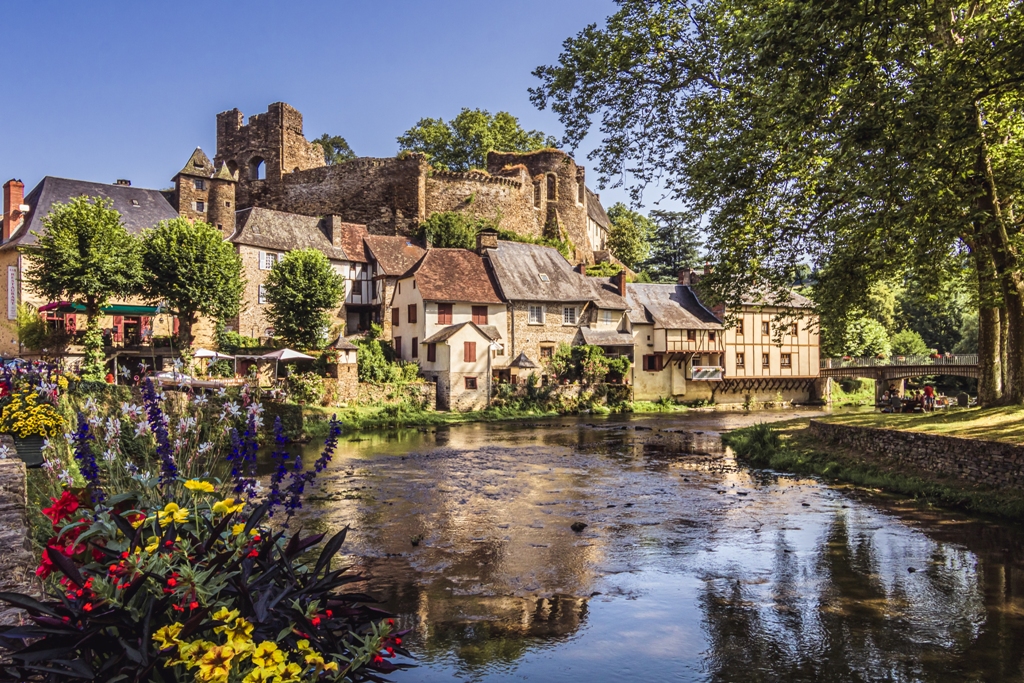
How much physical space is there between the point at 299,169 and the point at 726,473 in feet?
159

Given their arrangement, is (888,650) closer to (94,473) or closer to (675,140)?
(94,473)

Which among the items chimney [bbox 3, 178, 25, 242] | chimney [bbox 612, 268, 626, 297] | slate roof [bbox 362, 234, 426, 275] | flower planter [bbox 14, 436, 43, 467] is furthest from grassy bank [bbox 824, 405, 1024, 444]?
chimney [bbox 3, 178, 25, 242]

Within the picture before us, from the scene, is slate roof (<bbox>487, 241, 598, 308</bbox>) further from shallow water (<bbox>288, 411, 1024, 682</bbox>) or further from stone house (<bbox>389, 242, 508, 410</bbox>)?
shallow water (<bbox>288, 411, 1024, 682</bbox>)

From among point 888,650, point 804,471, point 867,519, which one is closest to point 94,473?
point 888,650

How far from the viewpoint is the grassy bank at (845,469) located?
13688 millimetres

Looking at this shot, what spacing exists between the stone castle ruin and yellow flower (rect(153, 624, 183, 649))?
51.7m

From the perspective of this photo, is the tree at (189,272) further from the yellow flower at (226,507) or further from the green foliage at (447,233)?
the yellow flower at (226,507)

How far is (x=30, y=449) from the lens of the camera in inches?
409

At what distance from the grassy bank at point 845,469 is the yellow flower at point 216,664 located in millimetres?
14372

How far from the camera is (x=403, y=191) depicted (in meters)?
54.5

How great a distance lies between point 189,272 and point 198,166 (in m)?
18.1

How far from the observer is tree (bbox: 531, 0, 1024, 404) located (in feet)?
34.0

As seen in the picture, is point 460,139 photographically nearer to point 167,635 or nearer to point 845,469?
point 845,469

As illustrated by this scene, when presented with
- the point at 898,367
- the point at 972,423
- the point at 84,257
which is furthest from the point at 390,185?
the point at 972,423
